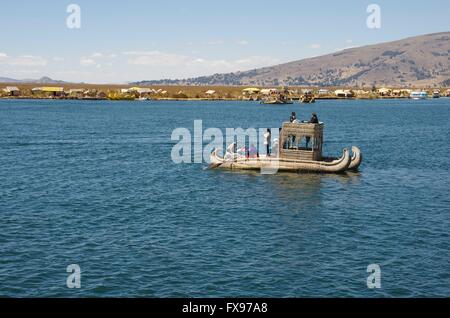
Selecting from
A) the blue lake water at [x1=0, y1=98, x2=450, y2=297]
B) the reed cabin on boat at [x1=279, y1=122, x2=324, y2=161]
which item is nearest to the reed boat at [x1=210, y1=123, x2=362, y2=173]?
the reed cabin on boat at [x1=279, y1=122, x2=324, y2=161]

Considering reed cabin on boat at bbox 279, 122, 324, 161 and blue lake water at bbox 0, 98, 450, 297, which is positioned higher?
reed cabin on boat at bbox 279, 122, 324, 161

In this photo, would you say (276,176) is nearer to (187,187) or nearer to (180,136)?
(187,187)

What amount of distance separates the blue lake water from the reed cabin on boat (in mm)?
2301

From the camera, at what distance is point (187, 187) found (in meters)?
46.6

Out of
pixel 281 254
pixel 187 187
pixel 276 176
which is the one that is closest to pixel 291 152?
pixel 276 176

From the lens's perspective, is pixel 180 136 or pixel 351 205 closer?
pixel 351 205

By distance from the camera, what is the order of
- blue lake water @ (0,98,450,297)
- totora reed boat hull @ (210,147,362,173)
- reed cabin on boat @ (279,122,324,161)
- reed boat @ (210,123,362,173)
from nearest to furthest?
blue lake water @ (0,98,450,297) → reed cabin on boat @ (279,122,324,161) → reed boat @ (210,123,362,173) → totora reed boat hull @ (210,147,362,173)

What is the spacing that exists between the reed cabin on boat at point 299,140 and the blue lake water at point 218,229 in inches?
90.6

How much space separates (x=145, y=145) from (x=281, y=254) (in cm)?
5623

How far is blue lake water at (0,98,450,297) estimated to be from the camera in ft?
76.4

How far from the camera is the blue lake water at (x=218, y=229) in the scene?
2330 centimetres

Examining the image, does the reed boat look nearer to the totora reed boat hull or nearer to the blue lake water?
the totora reed boat hull

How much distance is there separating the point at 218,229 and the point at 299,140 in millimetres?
21852

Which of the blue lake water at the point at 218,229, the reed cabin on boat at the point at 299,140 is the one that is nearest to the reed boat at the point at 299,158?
the reed cabin on boat at the point at 299,140
